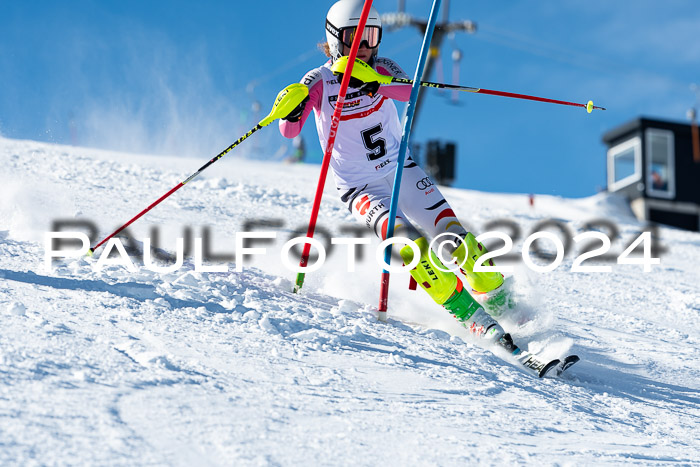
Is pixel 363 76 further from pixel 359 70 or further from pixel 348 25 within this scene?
pixel 348 25

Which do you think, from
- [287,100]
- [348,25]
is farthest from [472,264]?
[348,25]

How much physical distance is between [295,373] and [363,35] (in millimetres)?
Result: 2154

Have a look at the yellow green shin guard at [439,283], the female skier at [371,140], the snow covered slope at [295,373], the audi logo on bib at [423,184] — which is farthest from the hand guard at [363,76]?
the snow covered slope at [295,373]

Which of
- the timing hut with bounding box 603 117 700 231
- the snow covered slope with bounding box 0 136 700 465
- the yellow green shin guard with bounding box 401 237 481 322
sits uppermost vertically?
the timing hut with bounding box 603 117 700 231

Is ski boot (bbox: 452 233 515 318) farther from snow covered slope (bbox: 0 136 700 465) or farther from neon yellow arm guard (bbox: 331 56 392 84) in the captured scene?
neon yellow arm guard (bbox: 331 56 392 84)

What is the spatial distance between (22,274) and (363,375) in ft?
5.97

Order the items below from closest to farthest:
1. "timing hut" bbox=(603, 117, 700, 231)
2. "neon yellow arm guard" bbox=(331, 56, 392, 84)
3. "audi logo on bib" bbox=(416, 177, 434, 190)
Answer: "neon yellow arm guard" bbox=(331, 56, 392, 84) → "audi logo on bib" bbox=(416, 177, 434, 190) → "timing hut" bbox=(603, 117, 700, 231)

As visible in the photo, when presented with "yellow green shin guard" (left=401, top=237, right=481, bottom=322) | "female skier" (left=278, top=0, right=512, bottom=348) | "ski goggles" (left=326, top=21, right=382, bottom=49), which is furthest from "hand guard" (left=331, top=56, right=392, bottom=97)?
"yellow green shin guard" (left=401, top=237, right=481, bottom=322)

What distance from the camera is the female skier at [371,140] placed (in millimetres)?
4324

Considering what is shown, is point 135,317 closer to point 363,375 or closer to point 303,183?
point 363,375

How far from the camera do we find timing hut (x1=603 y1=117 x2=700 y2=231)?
84.4 feet

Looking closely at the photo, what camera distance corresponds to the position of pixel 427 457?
239 centimetres

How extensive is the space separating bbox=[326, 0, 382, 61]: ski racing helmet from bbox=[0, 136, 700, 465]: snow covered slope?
1.42 metres

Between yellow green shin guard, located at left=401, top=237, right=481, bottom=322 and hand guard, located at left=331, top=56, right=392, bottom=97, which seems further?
hand guard, located at left=331, top=56, right=392, bottom=97
